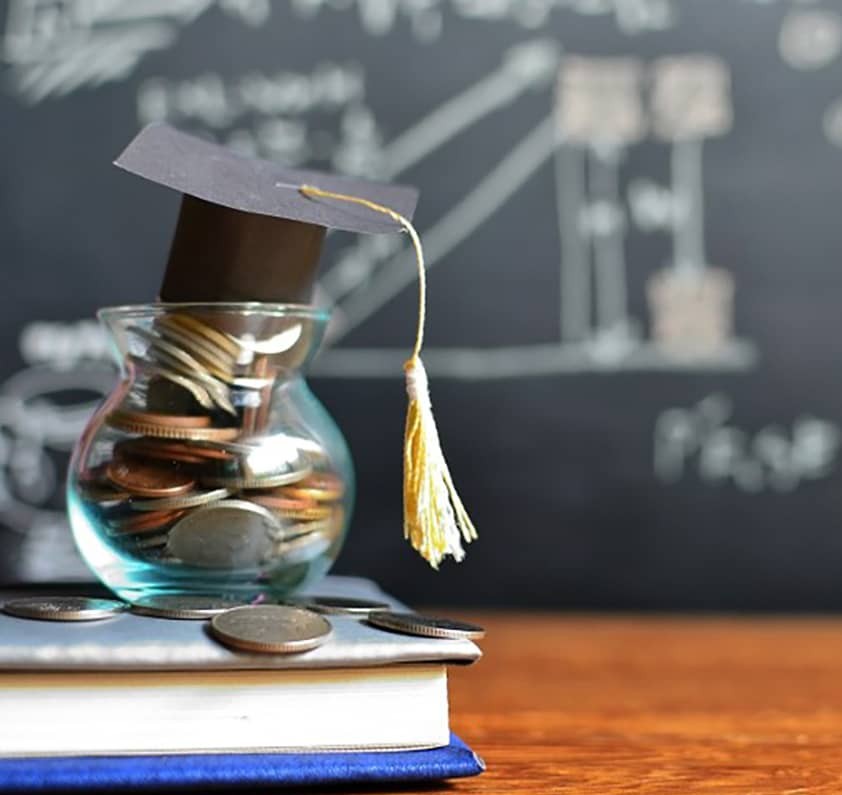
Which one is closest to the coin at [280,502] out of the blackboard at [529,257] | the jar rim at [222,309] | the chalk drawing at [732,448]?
the jar rim at [222,309]

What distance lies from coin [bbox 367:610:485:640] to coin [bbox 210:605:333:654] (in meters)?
0.04

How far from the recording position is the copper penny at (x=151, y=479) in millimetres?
653

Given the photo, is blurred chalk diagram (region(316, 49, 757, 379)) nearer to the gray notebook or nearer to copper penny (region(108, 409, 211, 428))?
copper penny (region(108, 409, 211, 428))

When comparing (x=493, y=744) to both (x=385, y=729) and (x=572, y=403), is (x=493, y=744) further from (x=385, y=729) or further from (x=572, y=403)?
(x=572, y=403)

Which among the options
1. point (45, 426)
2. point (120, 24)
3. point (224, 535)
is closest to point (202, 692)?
point (224, 535)

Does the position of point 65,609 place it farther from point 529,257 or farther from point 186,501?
point 529,257

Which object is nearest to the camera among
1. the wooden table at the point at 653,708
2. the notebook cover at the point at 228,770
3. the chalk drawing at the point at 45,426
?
the notebook cover at the point at 228,770

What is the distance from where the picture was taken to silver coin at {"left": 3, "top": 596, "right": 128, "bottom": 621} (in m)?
0.60

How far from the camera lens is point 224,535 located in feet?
2.15

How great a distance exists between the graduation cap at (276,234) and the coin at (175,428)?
87 millimetres

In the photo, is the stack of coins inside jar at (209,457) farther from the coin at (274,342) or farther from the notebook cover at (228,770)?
the notebook cover at (228,770)

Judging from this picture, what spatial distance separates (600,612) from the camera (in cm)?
139

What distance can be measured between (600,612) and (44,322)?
29.8 inches

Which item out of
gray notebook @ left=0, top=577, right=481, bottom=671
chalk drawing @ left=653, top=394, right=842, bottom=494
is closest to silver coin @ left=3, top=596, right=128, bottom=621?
gray notebook @ left=0, top=577, right=481, bottom=671
